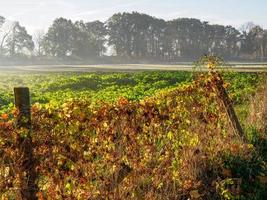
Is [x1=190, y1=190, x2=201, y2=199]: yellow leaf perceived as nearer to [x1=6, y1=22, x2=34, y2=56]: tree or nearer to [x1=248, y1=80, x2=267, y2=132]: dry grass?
[x1=248, y1=80, x2=267, y2=132]: dry grass

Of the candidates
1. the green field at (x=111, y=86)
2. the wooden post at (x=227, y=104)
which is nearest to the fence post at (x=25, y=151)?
the wooden post at (x=227, y=104)

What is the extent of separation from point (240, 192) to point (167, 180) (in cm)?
133

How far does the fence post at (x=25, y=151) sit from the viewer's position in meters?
4.54

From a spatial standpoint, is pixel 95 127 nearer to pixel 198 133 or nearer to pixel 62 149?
pixel 62 149

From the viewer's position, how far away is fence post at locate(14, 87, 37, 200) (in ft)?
14.9

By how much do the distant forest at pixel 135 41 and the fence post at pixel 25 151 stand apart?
6697 cm

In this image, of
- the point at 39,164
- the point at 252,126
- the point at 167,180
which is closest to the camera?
the point at 39,164

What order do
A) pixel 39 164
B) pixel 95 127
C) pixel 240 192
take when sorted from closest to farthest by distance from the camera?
pixel 39 164, pixel 95 127, pixel 240 192

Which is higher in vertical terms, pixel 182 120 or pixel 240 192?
pixel 182 120

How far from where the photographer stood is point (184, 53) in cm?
8156

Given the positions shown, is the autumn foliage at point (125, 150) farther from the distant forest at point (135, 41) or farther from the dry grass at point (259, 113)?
the distant forest at point (135, 41)

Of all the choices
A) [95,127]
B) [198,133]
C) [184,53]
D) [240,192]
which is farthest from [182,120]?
[184,53]

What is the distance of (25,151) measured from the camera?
4.57 metres

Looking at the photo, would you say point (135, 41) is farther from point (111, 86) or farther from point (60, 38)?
point (111, 86)
